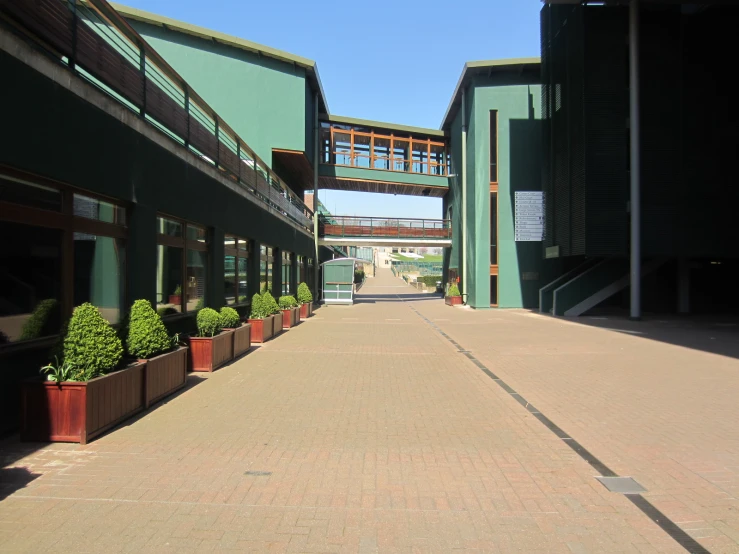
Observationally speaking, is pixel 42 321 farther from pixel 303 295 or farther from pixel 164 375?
pixel 303 295

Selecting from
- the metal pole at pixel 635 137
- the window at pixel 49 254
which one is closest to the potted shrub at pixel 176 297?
the window at pixel 49 254

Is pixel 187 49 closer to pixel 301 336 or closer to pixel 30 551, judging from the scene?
pixel 301 336

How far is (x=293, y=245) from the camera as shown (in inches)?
977

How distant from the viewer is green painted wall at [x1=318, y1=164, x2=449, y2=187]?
3762cm

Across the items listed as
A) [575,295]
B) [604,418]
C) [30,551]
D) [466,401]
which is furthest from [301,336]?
[575,295]

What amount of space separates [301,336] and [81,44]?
1049 centimetres

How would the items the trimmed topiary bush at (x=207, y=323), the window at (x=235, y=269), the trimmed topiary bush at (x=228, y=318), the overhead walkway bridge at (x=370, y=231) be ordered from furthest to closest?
the overhead walkway bridge at (x=370, y=231)
the window at (x=235, y=269)
the trimmed topiary bush at (x=228, y=318)
the trimmed topiary bush at (x=207, y=323)

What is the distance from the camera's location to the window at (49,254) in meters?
5.70

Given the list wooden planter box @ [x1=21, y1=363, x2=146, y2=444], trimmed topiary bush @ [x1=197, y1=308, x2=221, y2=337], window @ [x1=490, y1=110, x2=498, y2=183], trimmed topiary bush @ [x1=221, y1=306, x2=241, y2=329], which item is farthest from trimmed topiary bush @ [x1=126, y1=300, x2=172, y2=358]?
window @ [x1=490, y1=110, x2=498, y2=183]

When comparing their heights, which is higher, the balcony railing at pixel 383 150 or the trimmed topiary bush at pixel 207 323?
the balcony railing at pixel 383 150

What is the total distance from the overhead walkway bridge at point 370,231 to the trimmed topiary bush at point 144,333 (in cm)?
2991

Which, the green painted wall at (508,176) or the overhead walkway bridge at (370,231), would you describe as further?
the overhead walkway bridge at (370,231)

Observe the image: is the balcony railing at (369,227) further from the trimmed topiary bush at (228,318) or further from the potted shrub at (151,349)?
the potted shrub at (151,349)

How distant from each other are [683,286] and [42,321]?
2693cm
